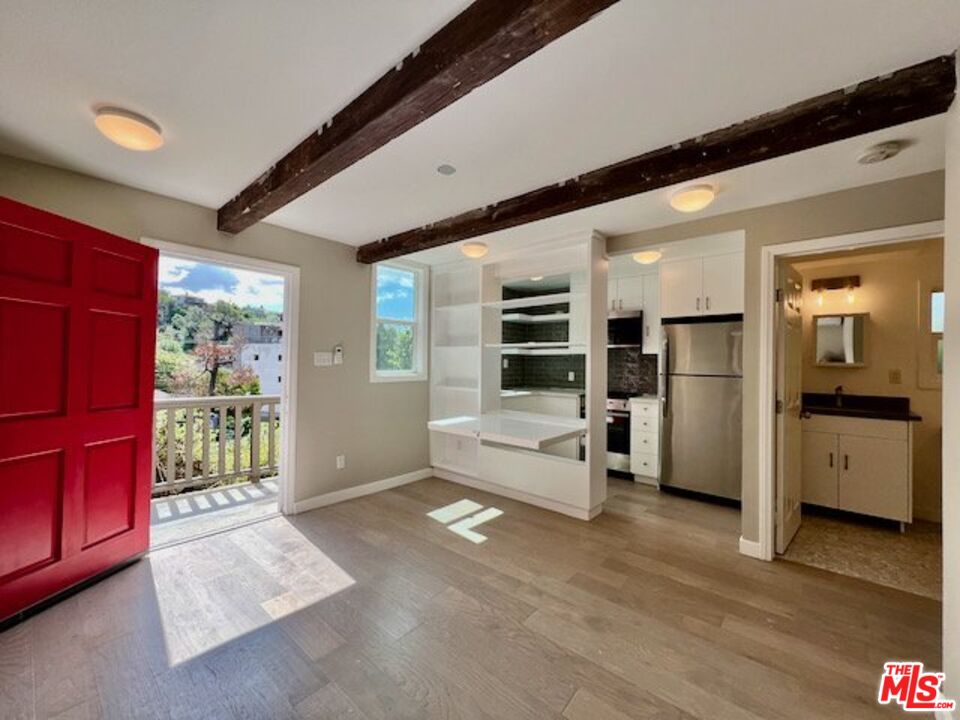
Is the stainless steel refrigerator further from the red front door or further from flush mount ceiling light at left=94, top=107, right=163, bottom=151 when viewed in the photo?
the red front door

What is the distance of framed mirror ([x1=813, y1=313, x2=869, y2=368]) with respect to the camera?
3611mm

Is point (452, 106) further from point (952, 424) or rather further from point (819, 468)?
point (819, 468)

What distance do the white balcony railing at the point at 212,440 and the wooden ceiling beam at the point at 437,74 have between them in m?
2.83

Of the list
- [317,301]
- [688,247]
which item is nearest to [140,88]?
[317,301]

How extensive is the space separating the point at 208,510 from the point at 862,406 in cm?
586

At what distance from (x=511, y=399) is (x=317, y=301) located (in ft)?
7.71

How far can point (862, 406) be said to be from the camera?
141 inches

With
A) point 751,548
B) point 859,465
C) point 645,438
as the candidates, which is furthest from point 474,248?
point 859,465

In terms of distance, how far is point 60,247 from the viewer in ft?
6.90

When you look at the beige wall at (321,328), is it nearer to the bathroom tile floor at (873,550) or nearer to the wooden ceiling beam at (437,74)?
the wooden ceiling beam at (437,74)

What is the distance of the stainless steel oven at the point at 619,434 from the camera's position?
4336mm

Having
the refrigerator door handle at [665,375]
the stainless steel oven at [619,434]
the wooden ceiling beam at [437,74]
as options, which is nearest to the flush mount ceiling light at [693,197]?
the wooden ceiling beam at [437,74]

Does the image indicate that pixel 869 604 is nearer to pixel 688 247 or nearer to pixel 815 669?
pixel 815 669

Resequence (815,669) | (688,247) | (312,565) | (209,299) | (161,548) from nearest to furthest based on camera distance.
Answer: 1. (815,669)
2. (312,565)
3. (161,548)
4. (688,247)
5. (209,299)
